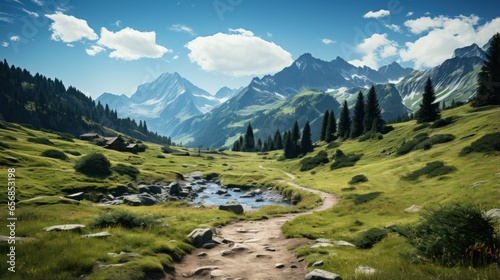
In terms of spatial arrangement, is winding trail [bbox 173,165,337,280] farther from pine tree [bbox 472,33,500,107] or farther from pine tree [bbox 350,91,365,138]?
pine tree [bbox 350,91,365,138]

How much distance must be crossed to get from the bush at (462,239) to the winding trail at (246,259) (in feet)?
17.1

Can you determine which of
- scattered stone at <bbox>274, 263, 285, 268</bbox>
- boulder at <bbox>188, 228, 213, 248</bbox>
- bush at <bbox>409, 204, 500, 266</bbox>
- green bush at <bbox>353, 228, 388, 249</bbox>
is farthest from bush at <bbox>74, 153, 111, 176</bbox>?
bush at <bbox>409, 204, 500, 266</bbox>

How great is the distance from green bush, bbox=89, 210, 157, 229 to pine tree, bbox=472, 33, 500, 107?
9172 centimetres

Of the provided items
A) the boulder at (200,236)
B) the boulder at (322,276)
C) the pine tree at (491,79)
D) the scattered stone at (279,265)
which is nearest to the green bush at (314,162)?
the pine tree at (491,79)

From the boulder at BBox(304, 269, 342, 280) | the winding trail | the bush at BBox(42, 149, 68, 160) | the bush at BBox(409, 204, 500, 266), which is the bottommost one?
the winding trail

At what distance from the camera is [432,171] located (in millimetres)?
40438

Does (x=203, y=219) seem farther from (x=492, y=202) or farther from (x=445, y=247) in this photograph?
(x=492, y=202)

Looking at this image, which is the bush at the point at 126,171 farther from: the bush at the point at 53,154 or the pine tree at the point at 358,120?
the pine tree at the point at 358,120

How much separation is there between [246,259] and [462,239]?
373 inches

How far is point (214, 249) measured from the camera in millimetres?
16500

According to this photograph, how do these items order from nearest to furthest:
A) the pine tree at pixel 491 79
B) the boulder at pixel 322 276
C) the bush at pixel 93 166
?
the boulder at pixel 322 276
the bush at pixel 93 166
the pine tree at pixel 491 79

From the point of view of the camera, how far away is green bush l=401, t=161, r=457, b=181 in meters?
Answer: 38.1

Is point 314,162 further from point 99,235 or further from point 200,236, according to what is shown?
point 99,235

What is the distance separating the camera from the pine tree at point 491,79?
241ft
